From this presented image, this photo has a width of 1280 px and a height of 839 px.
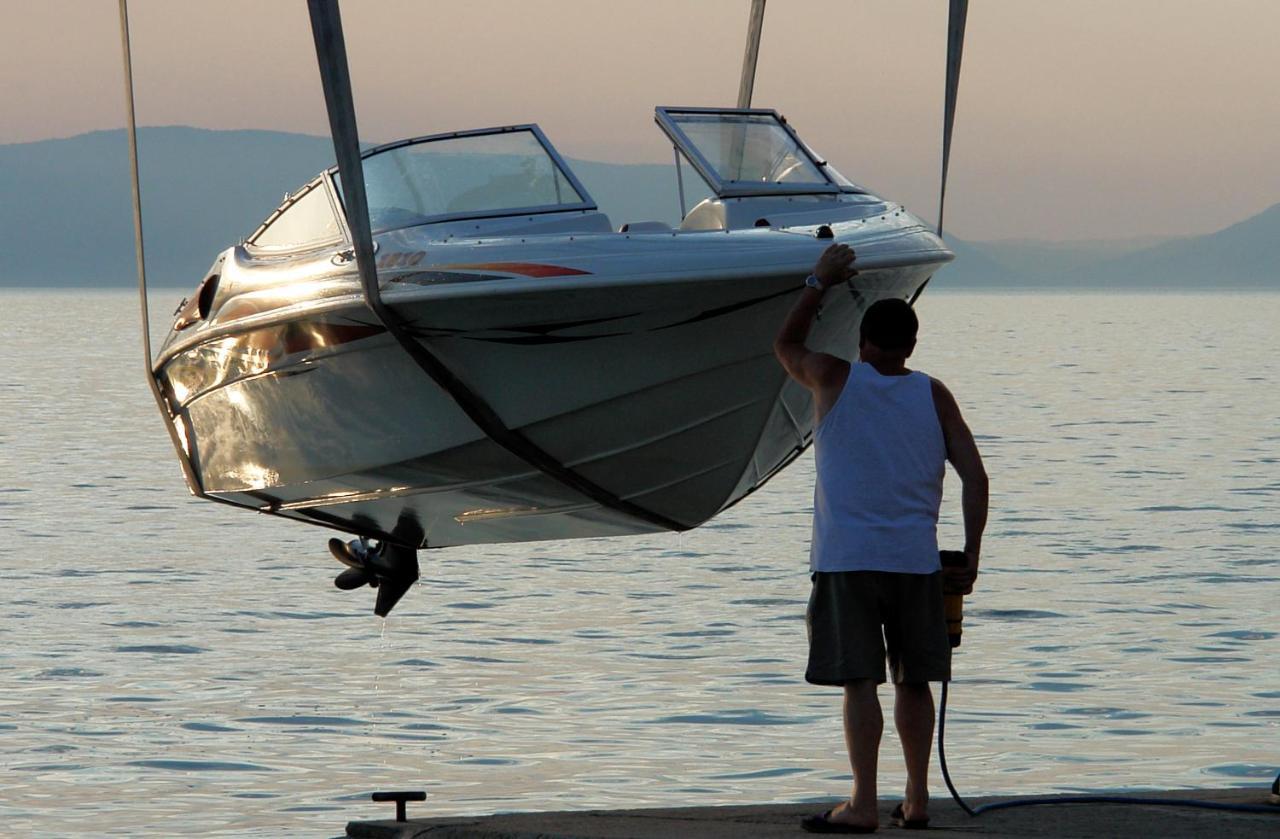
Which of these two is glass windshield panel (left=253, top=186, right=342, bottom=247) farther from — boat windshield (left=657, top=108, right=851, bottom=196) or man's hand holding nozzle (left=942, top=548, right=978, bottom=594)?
man's hand holding nozzle (left=942, top=548, right=978, bottom=594)

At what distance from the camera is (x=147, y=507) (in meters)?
26.0

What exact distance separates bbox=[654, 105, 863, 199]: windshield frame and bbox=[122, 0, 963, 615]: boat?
0.05ft

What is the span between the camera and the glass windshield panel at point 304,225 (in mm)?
9336

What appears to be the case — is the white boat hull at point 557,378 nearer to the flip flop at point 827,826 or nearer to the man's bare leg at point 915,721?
the man's bare leg at point 915,721

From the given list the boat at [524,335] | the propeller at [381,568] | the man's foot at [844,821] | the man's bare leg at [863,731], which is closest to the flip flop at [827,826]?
the man's foot at [844,821]

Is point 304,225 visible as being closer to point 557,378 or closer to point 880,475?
point 557,378

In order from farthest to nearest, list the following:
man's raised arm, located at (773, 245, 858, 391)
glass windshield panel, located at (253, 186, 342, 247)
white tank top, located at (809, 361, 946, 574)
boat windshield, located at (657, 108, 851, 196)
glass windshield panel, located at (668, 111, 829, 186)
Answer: glass windshield panel, located at (668, 111, 829, 186) < boat windshield, located at (657, 108, 851, 196) < glass windshield panel, located at (253, 186, 342, 247) < man's raised arm, located at (773, 245, 858, 391) < white tank top, located at (809, 361, 946, 574)

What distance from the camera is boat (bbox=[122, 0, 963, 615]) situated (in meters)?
8.05

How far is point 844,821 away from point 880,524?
0.96 m

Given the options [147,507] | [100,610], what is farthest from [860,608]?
[147,507]

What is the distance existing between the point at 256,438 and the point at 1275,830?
5.20 meters

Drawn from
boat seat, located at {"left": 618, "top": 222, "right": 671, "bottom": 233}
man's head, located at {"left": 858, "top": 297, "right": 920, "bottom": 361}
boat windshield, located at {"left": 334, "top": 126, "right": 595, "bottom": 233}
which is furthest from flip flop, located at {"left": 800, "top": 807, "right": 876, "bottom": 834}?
boat windshield, located at {"left": 334, "top": 126, "right": 595, "bottom": 233}

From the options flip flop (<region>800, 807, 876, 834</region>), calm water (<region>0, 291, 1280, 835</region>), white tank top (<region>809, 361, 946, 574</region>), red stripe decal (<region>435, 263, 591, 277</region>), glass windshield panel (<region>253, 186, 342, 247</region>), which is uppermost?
glass windshield panel (<region>253, 186, 342, 247</region>)

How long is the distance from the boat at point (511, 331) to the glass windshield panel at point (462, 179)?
1 centimetres
